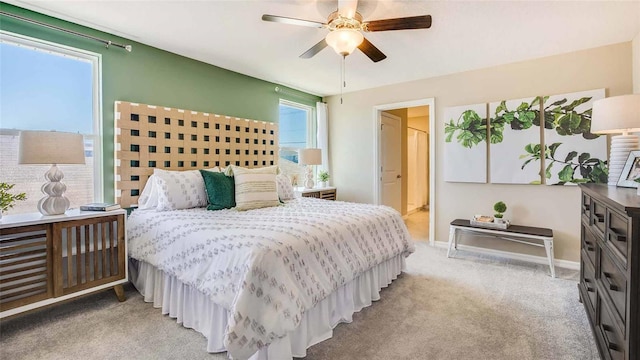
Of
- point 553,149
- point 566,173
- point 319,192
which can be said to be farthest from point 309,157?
point 566,173

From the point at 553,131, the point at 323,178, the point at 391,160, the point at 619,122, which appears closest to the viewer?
the point at 619,122

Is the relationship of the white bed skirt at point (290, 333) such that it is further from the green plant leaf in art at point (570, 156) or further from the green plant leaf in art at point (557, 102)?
the green plant leaf in art at point (557, 102)

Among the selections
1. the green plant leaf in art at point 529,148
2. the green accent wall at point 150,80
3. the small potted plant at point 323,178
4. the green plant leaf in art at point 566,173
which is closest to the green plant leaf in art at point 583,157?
the green plant leaf in art at point 566,173

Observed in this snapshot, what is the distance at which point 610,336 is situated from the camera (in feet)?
4.95

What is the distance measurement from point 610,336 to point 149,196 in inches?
135

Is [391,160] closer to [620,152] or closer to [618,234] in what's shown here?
[620,152]

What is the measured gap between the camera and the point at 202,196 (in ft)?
9.79

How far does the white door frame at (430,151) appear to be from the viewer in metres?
4.25

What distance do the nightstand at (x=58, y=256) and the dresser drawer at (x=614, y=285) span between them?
3163mm

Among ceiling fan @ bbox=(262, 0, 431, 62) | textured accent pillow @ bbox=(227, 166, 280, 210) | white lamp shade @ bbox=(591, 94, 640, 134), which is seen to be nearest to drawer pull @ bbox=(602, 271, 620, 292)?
white lamp shade @ bbox=(591, 94, 640, 134)

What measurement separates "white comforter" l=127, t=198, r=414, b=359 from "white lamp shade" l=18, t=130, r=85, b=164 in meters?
0.70

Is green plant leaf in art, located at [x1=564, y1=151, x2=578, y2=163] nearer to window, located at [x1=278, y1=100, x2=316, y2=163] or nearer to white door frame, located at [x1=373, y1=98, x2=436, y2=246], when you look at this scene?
white door frame, located at [x1=373, y1=98, x2=436, y2=246]

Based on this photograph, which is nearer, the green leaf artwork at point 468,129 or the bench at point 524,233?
the bench at point 524,233

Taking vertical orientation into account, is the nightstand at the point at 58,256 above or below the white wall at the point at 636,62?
below
